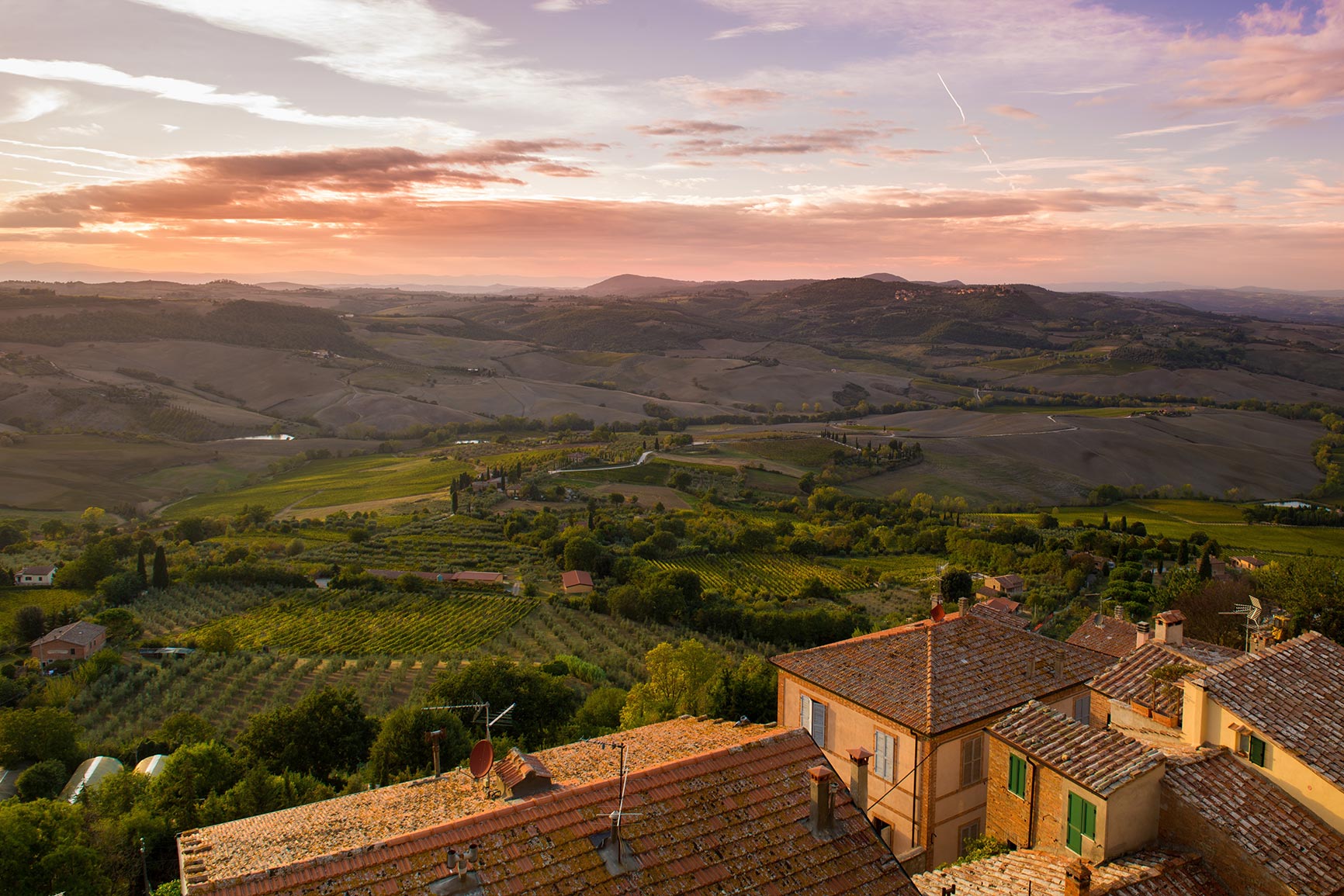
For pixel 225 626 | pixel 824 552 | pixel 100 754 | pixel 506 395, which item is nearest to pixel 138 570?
pixel 225 626

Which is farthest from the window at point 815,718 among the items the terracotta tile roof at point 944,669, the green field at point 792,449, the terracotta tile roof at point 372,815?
the green field at point 792,449

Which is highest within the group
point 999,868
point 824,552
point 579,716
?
point 999,868

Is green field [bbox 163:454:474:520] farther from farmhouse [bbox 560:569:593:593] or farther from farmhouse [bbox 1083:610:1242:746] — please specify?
farmhouse [bbox 1083:610:1242:746]

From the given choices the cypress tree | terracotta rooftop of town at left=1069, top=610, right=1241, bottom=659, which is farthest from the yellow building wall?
the cypress tree

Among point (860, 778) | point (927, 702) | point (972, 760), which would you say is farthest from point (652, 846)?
point (972, 760)

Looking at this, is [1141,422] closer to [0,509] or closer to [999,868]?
[999,868]
